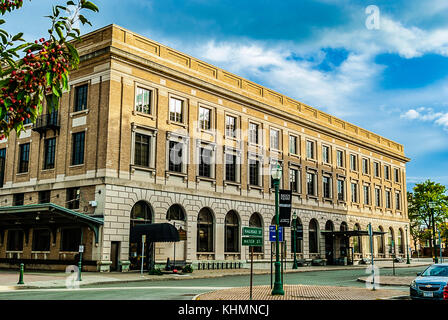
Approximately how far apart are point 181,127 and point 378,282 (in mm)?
18775

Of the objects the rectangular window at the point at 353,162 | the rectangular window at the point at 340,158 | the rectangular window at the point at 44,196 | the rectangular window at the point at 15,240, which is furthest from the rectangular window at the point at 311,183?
the rectangular window at the point at 15,240

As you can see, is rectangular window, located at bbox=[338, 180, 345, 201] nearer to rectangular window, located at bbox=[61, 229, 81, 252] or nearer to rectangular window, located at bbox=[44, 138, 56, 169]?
rectangular window, located at bbox=[61, 229, 81, 252]

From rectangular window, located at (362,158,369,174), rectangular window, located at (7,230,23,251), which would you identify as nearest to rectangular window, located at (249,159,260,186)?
rectangular window, located at (7,230,23,251)

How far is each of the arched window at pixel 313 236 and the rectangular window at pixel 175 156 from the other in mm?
20014

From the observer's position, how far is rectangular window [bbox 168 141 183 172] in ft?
121

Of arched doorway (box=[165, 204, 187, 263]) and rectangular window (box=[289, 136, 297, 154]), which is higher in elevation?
rectangular window (box=[289, 136, 297, 154])

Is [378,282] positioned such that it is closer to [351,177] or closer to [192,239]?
[192,239]

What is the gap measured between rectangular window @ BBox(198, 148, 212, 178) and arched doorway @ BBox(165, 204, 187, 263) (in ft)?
12.5

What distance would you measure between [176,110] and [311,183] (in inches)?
804

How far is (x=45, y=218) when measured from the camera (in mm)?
32562

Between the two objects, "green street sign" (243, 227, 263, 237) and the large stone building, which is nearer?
"green street sign" (243, 227, 263, 237)

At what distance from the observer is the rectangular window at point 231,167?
42062 millimetres

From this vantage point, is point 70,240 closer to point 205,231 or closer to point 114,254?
point 114,254

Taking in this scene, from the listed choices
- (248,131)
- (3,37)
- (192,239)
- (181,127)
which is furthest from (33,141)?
(3,37)
